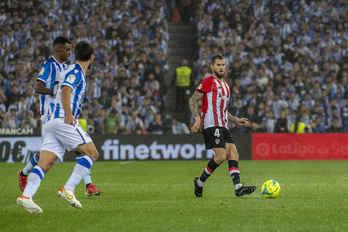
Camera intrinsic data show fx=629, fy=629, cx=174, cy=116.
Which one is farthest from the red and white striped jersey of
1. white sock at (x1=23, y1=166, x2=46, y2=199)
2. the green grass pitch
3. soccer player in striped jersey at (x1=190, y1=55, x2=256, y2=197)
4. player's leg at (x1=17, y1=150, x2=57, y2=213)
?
white sock at (x1=23, y1=166, x2=46, y2=199)

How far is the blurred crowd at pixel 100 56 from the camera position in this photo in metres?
21.3

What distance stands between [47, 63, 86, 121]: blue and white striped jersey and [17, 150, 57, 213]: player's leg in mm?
476

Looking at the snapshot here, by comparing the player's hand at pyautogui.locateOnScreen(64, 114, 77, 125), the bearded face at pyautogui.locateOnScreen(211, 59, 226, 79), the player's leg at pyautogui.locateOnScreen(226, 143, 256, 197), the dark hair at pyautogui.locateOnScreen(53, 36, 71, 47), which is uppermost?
the dark hair at pyautogui.locateOnScreen(53, 36, 71, 47)

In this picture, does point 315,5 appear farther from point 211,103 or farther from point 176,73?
point 211,103

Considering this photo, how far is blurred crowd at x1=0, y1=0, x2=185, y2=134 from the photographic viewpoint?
2133 cm

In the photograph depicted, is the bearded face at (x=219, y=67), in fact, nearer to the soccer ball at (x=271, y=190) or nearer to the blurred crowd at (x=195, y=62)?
the soccer ball at (x=271, y=190)

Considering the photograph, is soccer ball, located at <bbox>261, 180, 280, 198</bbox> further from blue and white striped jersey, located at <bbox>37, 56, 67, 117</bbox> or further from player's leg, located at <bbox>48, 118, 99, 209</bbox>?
blue and white striped jersey, located at <bbox>37, 56, 67, 117</bbox>

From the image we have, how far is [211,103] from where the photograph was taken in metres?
9.75

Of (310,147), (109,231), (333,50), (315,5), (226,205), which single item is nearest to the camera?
(109,231)

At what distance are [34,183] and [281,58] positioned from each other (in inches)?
715

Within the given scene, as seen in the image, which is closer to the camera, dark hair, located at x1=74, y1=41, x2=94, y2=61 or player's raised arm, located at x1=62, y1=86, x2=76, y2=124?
player's raised arm, located at x1=62, y1=86, x2=76, y2=124

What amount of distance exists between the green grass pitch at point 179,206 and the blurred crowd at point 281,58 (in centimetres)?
771

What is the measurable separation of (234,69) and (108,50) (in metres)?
4.84

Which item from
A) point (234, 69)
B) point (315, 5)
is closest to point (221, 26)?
point (234, 69)
